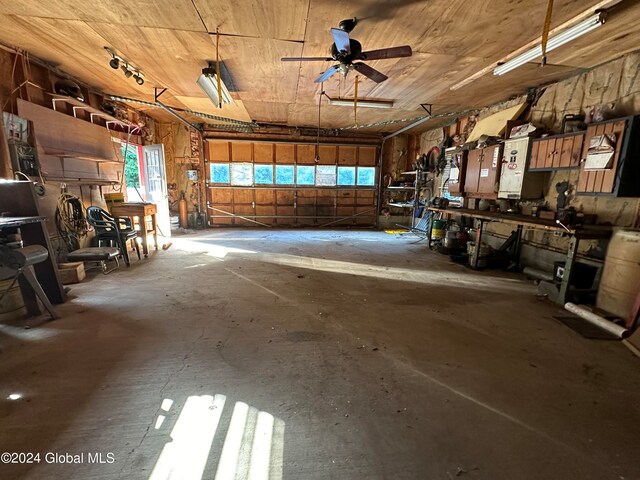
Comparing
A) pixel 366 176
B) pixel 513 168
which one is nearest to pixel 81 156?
pixel 513 168

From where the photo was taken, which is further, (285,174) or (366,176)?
(366,176)

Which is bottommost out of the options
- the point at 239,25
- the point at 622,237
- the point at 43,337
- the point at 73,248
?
the point at 43,337

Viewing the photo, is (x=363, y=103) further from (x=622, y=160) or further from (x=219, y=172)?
(x=219, y=172)

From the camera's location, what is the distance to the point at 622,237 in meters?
2.87

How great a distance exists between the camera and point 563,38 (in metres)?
2.85

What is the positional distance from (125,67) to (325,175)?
19.8 ft

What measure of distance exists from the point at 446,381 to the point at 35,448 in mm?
2379

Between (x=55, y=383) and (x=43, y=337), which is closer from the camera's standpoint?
(x=55, y=383)

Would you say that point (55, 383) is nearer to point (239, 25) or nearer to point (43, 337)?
point (43, 337)

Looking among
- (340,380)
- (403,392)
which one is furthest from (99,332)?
(403,392)

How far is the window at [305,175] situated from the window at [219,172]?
2276 mm

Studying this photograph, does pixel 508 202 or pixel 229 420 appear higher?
pixel 508 202

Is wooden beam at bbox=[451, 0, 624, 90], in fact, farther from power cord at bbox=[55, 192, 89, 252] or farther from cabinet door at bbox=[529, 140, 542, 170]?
power cord at bbox=[55, 192, 89, 252]

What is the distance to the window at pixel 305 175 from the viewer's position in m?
9.22
